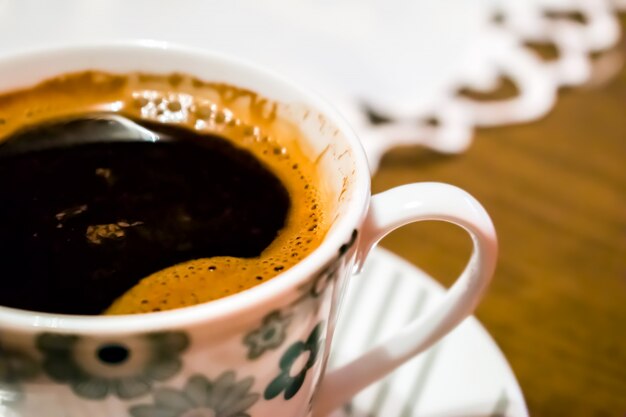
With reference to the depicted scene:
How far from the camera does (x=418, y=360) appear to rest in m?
0.67

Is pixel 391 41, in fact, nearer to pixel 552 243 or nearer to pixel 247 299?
pixel 552 243

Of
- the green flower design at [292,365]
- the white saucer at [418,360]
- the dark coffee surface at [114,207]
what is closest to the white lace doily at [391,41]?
the white saucer at [418,360]

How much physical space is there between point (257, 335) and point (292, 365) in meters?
0.06

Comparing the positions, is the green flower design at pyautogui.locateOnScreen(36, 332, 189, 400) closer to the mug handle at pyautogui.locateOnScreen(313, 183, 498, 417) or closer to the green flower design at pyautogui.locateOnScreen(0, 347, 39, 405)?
the green flower design at pyautogui.locateOnScreen(0, 347, 39, 405)

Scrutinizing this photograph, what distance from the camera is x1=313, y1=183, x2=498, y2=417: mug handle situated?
49cm

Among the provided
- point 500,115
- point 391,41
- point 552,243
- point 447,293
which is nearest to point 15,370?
point 447,293

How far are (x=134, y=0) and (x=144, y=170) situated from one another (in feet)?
3.00

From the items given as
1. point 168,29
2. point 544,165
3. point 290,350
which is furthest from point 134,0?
point 290,350

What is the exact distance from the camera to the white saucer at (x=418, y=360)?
62 centimetres

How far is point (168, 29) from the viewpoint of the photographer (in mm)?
1353

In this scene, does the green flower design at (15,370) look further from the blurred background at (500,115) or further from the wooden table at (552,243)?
the wooden table at (552,243)

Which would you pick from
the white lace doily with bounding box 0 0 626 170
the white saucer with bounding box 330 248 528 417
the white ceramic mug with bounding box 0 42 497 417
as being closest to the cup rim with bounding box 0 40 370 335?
the white ceramic mug with bounding box 0 42 497 417

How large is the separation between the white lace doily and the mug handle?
507mm

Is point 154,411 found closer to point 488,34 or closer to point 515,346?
point 515,346
